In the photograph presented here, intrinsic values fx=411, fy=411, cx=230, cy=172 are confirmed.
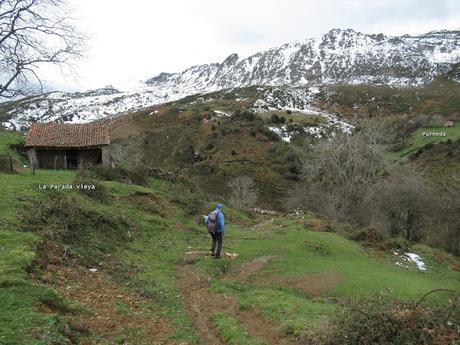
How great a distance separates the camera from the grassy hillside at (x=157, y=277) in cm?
959

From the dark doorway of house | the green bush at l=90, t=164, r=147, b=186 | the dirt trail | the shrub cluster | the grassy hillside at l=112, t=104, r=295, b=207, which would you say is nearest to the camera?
the dirt trail

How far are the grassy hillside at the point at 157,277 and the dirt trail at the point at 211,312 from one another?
0.03 m

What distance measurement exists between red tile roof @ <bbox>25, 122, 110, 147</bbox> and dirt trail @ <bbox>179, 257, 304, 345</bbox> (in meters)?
26.7

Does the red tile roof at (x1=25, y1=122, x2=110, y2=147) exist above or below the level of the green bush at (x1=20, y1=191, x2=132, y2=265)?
above

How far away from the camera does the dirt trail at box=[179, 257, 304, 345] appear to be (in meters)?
9.96

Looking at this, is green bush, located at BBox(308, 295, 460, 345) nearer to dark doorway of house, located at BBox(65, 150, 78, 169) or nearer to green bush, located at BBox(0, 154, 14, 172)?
green bush, located at BBox(0, 154, 14, 172)

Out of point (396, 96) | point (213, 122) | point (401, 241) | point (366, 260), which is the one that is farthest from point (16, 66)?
point (396, 96)

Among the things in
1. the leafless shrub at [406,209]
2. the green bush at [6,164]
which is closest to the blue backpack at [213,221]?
the green bush at [6,164]

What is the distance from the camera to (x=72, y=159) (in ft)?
131

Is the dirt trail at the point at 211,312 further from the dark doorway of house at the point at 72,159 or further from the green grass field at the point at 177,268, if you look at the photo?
the dark doorway of house at the point at 72,159

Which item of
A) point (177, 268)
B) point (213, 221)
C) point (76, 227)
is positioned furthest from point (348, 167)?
point (76, 227)

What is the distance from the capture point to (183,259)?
18.2 m

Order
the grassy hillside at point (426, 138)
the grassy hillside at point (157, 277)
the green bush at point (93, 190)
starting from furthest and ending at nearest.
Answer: the grassy hillside at point (426, 138) → the green bush at point (93, 190) → the grassy hillside at point (157, 277)

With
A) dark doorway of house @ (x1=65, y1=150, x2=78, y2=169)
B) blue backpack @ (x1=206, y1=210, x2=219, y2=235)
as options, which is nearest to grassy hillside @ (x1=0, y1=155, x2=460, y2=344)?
blue backpack @ (x1=206, y1=210, x2=219, y2=235)
